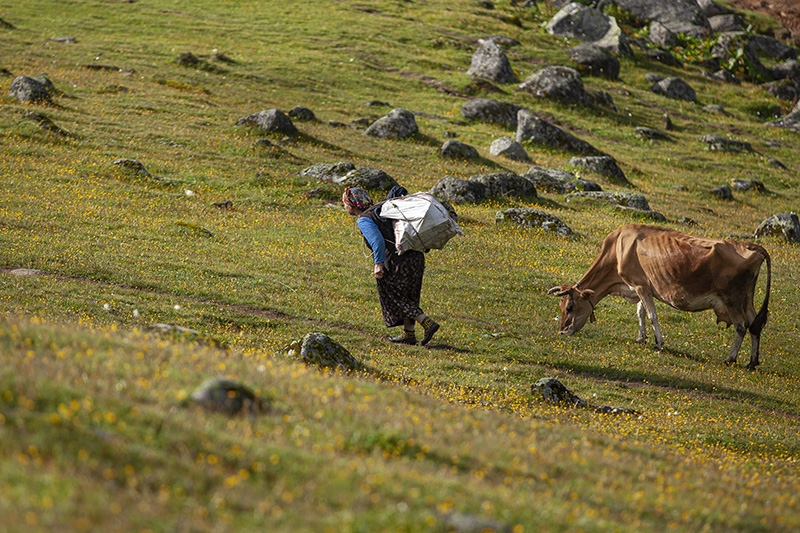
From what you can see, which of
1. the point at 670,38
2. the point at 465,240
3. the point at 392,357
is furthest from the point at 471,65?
the point at 392,357

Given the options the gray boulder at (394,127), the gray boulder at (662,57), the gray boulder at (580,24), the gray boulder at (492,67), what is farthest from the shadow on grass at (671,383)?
the gray boulder at (580,24)

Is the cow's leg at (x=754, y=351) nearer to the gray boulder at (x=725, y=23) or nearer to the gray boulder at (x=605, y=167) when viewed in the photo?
the gray boulder at (x=605, y=167)

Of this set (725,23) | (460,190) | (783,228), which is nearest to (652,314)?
(460,190)

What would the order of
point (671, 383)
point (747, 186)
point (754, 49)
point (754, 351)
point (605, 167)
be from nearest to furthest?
point (671, 383) → point (754, 351) → point (605, 167) → point (747, 186) → point (754, 49)

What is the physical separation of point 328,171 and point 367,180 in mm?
2174

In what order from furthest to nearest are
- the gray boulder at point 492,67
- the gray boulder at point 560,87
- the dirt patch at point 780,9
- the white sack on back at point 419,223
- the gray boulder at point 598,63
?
the dirt patch at point 780,9 → the gray boulder at point 598,63 → the gray boulder at point 492,67 → the gray boulder at point 560,87 → the white sack on back at point 419,223

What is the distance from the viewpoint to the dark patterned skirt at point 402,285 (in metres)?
18.7

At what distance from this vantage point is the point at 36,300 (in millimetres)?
19047

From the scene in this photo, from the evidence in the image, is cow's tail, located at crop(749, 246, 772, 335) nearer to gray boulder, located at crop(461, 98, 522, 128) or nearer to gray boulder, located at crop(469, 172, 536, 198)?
gray boulder, located at crop(469, 172, 536, 198)

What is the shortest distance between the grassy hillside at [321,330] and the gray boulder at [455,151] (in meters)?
0.93

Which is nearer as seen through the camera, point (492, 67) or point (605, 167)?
point (605, 167)

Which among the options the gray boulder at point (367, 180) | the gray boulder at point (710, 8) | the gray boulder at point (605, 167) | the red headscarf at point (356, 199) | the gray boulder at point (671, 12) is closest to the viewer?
the red headscarf at point (356, 199)

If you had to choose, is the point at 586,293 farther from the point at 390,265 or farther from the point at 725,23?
the point at 725,23

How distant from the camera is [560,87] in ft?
210
